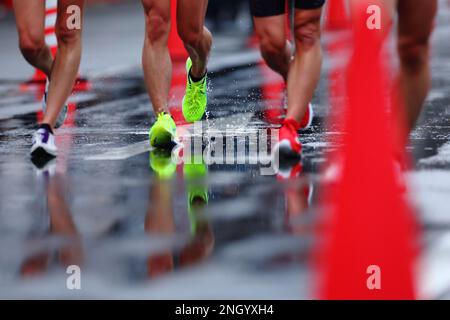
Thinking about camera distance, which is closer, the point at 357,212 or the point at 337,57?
the point at 357,212

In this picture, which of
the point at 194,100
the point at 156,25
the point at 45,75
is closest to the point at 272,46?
the point at 156,25

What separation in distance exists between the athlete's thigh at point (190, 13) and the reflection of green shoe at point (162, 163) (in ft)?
3.06

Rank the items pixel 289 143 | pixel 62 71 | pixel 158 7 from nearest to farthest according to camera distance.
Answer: pixel 289 143 < pixel 158 7 < pixel 62 71

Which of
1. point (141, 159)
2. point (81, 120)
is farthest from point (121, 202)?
point (81, 120)

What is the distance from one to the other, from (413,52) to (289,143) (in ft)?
4.09

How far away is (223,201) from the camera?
22.6ft

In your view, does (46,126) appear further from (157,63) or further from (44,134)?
(157,63)

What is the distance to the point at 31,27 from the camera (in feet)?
28.2

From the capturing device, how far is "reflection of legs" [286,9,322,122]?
326 inches

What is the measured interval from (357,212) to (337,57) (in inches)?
392

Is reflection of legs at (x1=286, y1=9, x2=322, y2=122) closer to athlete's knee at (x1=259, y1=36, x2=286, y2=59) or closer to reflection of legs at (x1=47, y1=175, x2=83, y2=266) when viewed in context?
→ athlete's knee at (x1=259, y1=36, x2=286, y2=59)

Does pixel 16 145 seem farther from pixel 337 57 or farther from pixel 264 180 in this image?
pixel 337 57

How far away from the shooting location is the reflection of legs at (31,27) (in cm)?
851

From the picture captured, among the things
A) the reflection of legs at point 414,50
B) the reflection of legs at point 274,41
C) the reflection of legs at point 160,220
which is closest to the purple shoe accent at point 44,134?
the reflection of legs at point 160,220
